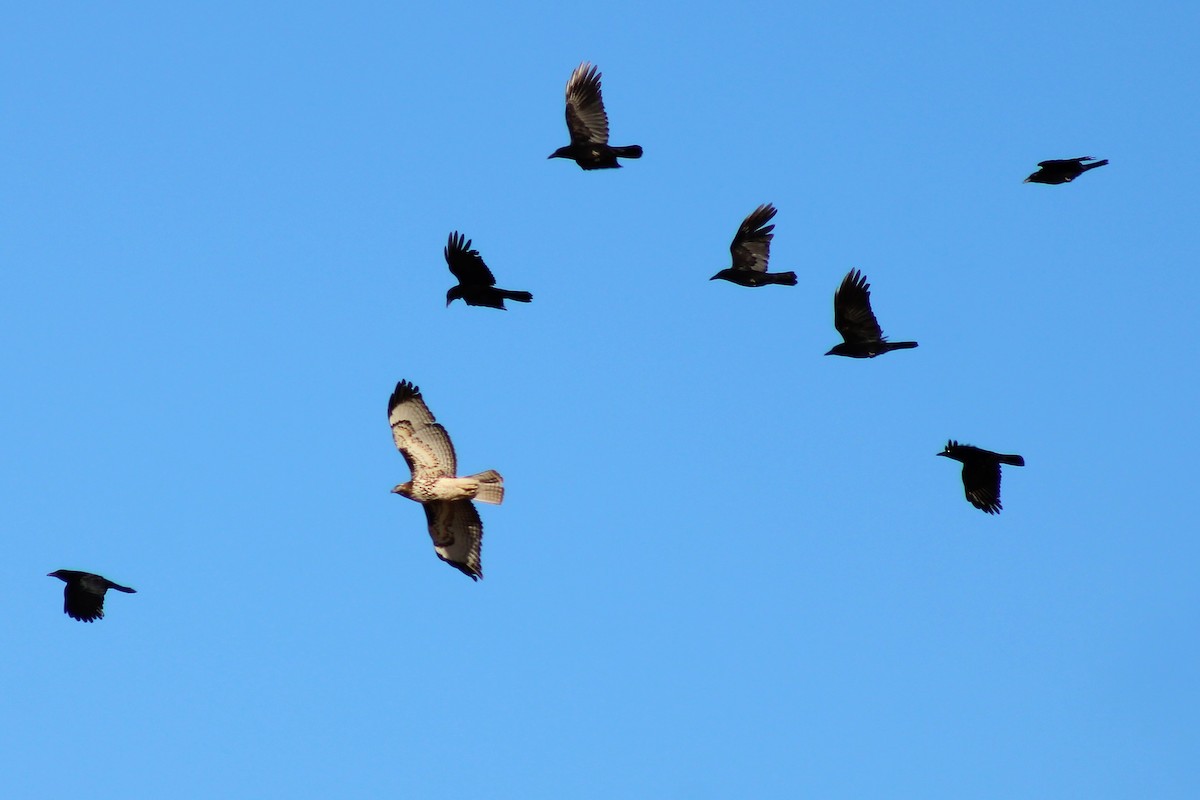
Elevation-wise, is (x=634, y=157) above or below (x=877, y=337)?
above

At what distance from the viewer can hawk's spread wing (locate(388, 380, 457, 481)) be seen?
26.0 meters

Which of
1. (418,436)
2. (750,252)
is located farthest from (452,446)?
(750,252)

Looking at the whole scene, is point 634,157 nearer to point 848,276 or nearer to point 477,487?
point 848,276

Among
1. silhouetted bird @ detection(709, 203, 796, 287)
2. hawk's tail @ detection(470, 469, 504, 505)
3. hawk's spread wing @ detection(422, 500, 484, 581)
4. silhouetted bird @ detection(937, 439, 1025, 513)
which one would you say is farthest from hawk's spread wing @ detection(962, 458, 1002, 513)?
hawk's spread wing @ detection(422, 500, 484, 581)

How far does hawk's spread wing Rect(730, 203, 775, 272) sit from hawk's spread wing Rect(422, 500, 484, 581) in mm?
5335

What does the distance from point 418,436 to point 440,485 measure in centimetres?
80

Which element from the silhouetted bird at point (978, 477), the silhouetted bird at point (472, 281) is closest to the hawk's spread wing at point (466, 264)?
the silhouetted bird at point (472, 281)

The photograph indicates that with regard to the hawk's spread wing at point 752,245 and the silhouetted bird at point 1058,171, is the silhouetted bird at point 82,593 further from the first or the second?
the silhouetted bird at point 1058,171

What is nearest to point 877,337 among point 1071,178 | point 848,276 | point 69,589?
point 848,276

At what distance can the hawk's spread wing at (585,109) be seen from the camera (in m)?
27.8

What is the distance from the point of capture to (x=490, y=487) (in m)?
25.6

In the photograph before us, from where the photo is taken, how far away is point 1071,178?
26.8m

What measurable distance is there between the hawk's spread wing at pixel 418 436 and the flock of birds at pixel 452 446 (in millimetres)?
14

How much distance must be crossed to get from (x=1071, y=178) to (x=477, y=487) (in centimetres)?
954
